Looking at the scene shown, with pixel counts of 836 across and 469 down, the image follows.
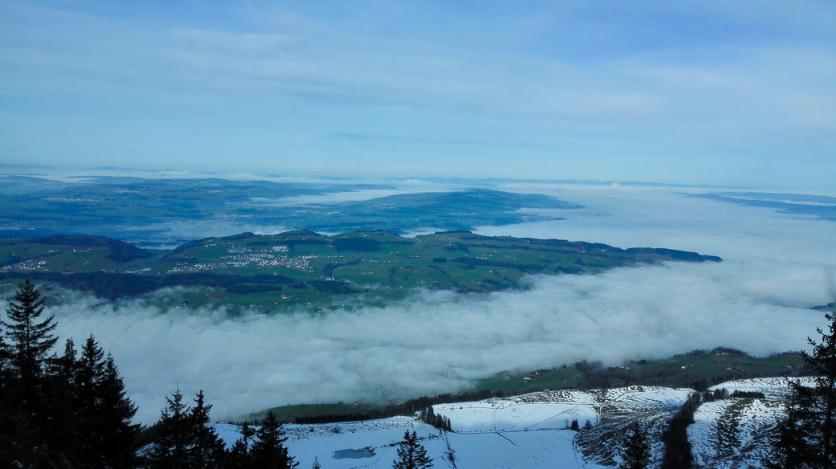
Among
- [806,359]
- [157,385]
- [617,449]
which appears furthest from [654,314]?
[806,359]

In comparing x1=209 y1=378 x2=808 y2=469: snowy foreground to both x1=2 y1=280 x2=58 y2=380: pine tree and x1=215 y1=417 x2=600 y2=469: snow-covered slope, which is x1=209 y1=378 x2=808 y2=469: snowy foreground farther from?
x1=2 y1=280 x2=58 y2=380: pine tree

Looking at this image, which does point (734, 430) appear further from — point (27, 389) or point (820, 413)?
point (27, 389)

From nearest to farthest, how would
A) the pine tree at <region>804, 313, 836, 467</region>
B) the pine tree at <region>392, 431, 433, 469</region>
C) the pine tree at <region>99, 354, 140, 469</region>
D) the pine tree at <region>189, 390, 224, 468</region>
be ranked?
the pine tree at <region>804, 313, 836, 467</region>, the pine tree at <region>99, 354, 140, 469</region>, the pine tree at <region>189, 390, 224, 468</region>, the pine tree at <region>392, 431, 433, 469</region>

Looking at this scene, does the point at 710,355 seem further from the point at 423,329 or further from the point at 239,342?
the point at 239,342

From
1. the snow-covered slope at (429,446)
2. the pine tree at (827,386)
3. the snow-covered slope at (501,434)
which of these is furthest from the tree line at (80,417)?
the snow-covered slope at (501,434)

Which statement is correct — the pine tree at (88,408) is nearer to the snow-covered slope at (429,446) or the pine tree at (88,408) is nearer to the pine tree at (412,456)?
the pine tree at (412,456)

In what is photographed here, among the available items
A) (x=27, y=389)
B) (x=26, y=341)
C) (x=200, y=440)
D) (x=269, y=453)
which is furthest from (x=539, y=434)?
(x=26, y=341)

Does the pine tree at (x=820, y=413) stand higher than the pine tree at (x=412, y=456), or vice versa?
the pine tree at (x=820, y=413)

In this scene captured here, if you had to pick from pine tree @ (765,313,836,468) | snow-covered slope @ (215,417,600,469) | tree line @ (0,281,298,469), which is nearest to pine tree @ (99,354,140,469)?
tree line @ (0,281,298,469)

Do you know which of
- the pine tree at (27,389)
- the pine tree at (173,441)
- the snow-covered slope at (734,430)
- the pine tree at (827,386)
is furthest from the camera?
the snow-covered slope at (734,430)
